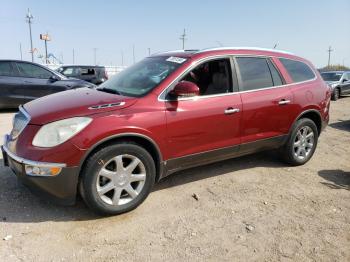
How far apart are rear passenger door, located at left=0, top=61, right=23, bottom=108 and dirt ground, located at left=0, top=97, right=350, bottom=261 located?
522cm

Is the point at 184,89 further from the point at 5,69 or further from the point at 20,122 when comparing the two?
the point at 5,69

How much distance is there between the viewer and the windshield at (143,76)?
3.86m

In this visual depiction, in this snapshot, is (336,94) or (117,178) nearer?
(117,178)

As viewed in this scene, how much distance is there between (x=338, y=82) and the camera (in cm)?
1673

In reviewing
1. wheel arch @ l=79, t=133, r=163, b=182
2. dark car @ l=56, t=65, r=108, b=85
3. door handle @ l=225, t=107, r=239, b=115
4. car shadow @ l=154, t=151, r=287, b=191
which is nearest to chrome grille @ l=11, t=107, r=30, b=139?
wheel arch @ l=79, t=133, r=163, b=182

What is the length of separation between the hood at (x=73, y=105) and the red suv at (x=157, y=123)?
1 centimetres

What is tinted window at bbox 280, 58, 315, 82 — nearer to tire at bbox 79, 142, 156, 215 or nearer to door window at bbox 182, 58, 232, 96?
door window at bbox 182, 58, 232, 96

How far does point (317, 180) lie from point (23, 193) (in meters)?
3.83

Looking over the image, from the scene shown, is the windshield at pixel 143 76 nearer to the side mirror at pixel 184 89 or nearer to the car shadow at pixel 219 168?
the side mirror at pixel 184 89

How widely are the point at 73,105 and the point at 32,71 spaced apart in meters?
6.87

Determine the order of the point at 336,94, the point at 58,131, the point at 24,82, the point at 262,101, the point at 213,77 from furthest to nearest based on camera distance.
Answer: the point at 336,94
the point at 24,82
the point at 262,101
the point at 213,77
the point at 58,131

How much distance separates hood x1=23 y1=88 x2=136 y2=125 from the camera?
3271 millimetres

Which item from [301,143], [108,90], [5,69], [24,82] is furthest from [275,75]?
[5,69]

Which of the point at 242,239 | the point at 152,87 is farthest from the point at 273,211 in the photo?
the point at 152,87
